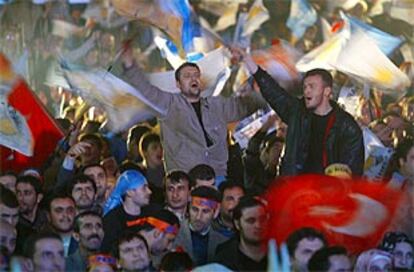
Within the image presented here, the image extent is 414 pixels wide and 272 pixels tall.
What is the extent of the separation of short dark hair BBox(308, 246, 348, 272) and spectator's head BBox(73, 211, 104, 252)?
1365mm

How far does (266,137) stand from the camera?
401 inches

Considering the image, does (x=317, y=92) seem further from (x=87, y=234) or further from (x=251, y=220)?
(x=87, y=234)

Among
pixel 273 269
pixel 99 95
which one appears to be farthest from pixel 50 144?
pixel 273 269

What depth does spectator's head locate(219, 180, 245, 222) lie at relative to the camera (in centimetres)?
809

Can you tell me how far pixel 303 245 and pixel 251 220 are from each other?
0.52 metres

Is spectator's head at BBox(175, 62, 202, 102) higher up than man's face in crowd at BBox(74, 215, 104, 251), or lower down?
higher up

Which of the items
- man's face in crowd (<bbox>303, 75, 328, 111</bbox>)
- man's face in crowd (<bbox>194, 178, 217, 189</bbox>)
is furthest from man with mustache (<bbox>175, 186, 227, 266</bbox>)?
man's face in crowd (<bbox>303, 75, 328, 111</bbox>)

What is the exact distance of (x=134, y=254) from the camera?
7.07m

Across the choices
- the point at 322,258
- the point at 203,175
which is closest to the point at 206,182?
the point at 203,175

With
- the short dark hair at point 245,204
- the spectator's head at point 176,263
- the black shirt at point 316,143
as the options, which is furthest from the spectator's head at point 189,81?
the spectator's head at point 176,263

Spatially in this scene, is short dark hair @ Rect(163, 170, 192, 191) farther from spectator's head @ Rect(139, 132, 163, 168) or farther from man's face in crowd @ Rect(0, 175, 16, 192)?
spectator's head @ Rect(139, 132, 163, 168)

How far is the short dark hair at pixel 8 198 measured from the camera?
7883 millimetres

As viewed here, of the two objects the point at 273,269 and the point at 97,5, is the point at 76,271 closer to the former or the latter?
the point at 273,269

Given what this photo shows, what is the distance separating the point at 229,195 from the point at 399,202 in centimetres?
109
